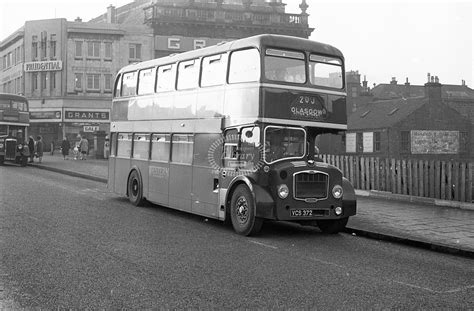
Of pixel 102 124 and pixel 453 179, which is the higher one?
pixel 102 124

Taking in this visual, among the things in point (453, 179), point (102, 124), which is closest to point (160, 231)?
point (453, 179)

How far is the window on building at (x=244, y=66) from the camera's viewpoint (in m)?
9.82

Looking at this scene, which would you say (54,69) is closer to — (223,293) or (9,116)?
(9,116)

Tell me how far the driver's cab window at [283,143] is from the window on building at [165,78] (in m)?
3.85

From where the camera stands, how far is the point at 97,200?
49.0ft

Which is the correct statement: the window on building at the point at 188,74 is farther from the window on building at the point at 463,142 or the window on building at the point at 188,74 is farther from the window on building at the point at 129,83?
the window on building at the point at 463,142

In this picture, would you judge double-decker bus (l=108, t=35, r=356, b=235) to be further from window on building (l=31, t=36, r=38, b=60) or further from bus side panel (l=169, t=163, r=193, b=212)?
window on building (l=31, t=36, r=38, b=60)

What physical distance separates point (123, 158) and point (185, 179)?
389 cm

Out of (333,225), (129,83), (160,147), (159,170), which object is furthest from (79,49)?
(333,225)

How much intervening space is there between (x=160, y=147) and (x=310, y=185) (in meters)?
4.82

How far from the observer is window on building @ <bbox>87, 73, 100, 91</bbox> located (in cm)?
5059

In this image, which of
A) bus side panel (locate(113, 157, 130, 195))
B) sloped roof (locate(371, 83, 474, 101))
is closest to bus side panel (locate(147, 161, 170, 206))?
bus side panel (locate(113, 157, 130, 195))

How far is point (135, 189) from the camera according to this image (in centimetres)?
1441

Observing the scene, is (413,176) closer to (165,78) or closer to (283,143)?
(283,143)
